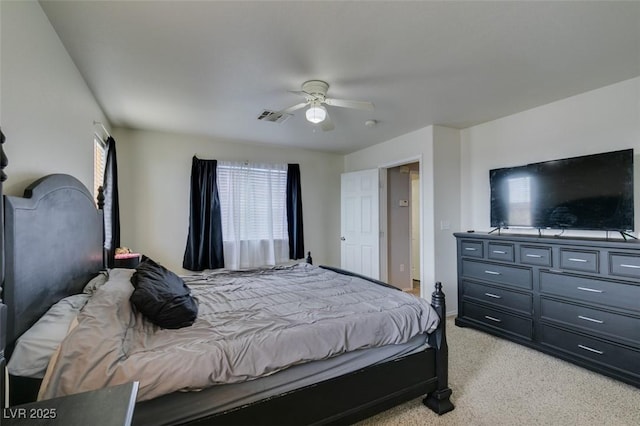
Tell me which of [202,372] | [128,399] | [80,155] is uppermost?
[80,155]

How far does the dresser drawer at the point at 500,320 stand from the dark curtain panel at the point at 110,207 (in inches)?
157

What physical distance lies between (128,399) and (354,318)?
4.12ft

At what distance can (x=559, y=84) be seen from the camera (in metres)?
2.67

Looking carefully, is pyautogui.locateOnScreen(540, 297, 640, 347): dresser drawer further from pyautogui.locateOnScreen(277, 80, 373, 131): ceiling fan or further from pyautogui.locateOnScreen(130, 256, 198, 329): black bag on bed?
pyautogui.locateOnScreen(130, 256, 198, 329): black bag on bed

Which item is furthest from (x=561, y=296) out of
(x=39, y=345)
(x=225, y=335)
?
(x=39, y=345)

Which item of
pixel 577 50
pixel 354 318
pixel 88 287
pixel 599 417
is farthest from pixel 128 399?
pixel 577 50

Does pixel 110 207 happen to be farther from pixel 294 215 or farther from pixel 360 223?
pixel 360 223

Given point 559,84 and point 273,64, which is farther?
point 559,84

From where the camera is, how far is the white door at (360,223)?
468cm

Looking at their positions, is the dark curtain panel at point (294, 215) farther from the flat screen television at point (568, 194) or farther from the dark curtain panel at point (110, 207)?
the flat screen television at point (568, 194)

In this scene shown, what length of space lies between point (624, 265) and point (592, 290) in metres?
0.31

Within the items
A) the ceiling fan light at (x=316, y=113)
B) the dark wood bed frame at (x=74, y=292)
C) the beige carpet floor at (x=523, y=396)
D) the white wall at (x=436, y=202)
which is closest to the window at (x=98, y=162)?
the dark wood bed frame at (x=74, y=292)

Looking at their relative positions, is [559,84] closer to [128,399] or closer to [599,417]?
[599,417]

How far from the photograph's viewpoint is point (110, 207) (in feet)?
10.6
